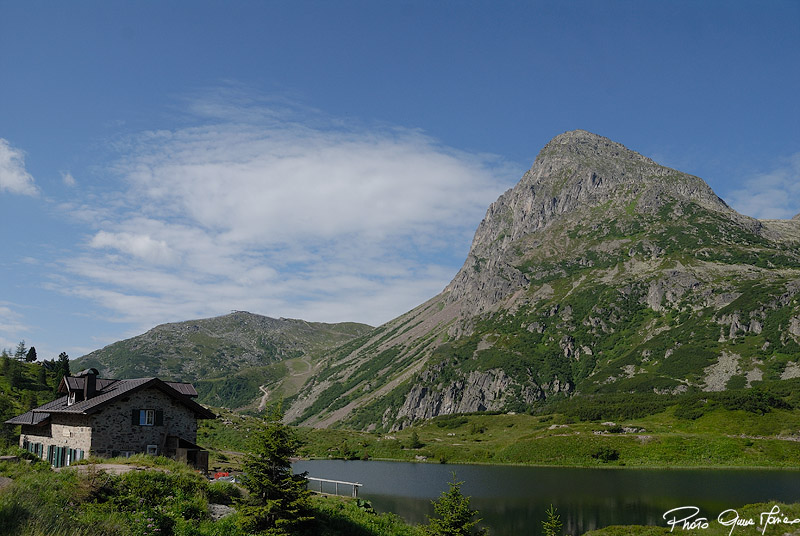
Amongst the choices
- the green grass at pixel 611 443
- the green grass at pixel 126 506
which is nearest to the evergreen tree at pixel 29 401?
the green grass at pixel 611 443

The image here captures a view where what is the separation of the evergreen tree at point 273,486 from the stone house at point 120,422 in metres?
18.9

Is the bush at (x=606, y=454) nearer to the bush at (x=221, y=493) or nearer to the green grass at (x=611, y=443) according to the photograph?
the green grass at (x=611, y=443)

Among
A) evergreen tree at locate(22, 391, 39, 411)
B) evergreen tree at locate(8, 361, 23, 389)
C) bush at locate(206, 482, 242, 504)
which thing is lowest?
bush at locate(206, 482, 242, 504)

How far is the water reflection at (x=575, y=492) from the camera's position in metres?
52.9

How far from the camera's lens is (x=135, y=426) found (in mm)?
39375

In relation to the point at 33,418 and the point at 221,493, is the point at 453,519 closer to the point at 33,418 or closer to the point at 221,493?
the point at 221,493

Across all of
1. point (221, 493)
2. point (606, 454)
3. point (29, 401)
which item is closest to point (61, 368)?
point (29, 401)

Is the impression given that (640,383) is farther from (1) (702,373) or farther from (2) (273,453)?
(2) (273,453)

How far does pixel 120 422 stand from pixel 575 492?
58714 mm

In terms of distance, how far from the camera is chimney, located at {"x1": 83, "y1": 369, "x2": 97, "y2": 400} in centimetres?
4169

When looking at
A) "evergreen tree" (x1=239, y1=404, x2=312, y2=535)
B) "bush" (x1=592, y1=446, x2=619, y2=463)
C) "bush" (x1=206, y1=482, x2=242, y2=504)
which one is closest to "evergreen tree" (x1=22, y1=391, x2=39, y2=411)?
"bush" (x1=206, y1=482, x2=242, y2=504)

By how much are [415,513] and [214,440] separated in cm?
7973

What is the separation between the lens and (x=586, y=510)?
5656 centimetres

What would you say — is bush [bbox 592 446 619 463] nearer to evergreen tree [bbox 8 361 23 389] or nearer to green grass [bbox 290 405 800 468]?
green grass [bbox 290 405 800 468]
